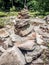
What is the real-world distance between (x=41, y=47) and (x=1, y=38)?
2332 millimetres

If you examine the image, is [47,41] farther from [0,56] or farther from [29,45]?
[0,56]

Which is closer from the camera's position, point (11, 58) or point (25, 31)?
point (11, 58)

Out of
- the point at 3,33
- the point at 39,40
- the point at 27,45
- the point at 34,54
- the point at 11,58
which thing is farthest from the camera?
the point at 3,33

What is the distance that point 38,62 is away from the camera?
1093cm

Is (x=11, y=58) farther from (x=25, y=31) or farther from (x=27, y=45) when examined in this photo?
(x=25, y=31)

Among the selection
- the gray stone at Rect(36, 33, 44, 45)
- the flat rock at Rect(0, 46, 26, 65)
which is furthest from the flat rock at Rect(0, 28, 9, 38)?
the flat rock at Rect(0, 46, 26, 65)

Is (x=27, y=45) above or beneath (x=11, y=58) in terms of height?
above

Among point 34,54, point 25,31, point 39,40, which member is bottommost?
point 34,54

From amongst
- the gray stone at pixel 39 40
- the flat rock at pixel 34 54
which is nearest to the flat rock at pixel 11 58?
the flat rock at pixel 34 54

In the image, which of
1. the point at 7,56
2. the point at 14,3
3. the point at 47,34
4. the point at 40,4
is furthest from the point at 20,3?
the point at 7,56

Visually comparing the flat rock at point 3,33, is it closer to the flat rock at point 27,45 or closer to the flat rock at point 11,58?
the flat rock at point 27,45

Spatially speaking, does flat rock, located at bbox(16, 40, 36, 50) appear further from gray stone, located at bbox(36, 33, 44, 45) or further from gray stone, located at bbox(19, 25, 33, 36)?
gray stone, located at bbox(19, 25, 33, 36)

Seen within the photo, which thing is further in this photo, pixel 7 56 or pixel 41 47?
pixel 41 47

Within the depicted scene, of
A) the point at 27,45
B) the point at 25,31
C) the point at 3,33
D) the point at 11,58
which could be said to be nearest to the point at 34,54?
the point at 27,45
